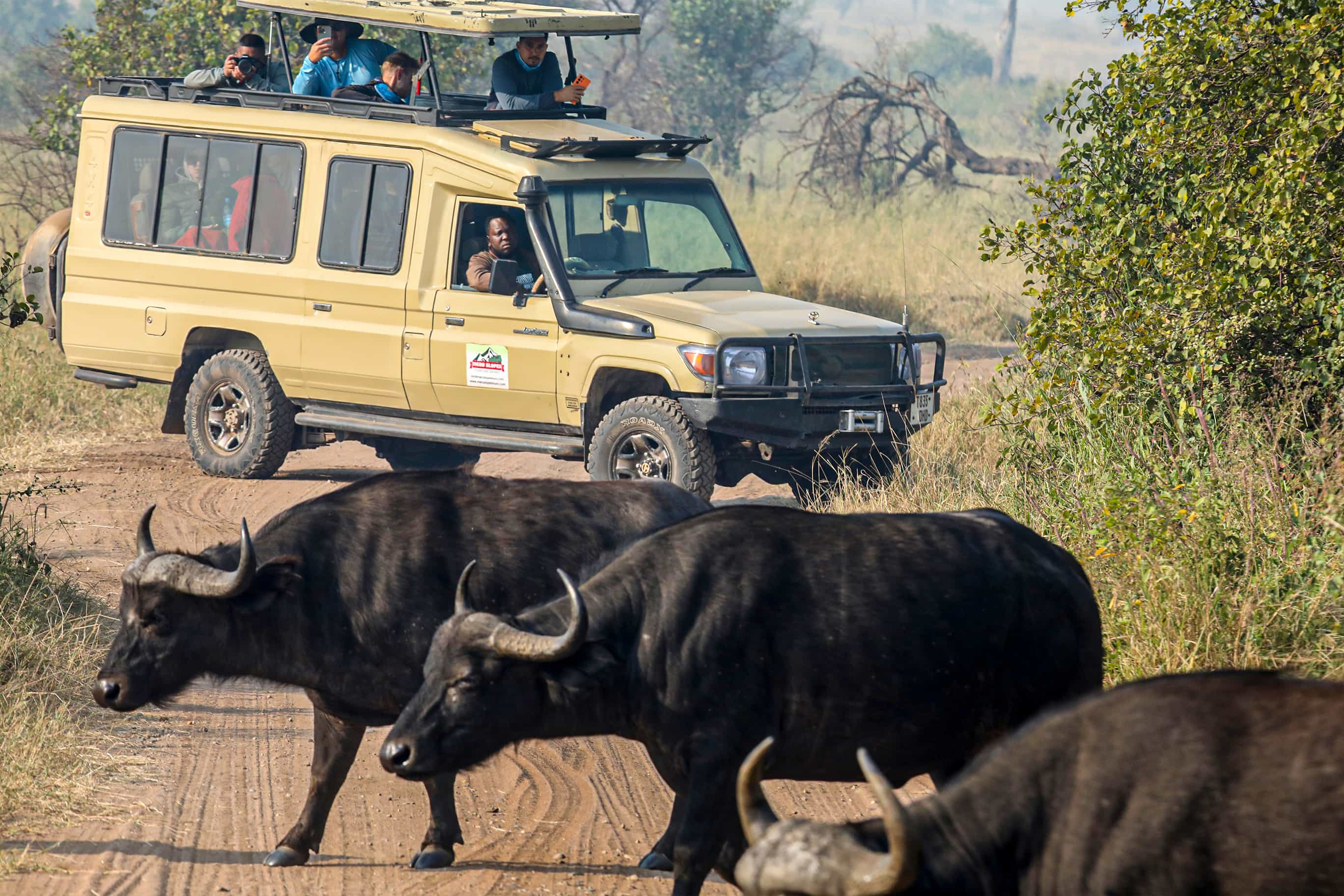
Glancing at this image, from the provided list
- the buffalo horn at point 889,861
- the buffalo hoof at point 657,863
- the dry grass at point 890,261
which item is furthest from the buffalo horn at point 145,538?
the dry grass at point 890,261

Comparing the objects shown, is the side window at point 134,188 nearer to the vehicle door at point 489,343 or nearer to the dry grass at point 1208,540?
the vehicle door at point 489,343

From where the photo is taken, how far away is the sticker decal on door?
11352 mm

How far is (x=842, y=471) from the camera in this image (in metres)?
10.7

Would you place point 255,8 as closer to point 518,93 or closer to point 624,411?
point 518,93

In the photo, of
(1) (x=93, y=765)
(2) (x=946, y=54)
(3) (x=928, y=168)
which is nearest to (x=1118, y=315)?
(1) (x=93, y=765)

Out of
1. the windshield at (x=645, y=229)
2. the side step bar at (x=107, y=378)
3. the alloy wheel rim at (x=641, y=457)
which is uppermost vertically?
the windshield at (x=645, y=229)

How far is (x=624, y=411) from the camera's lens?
1089 centimetres

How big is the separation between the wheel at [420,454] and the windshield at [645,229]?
7.62ft

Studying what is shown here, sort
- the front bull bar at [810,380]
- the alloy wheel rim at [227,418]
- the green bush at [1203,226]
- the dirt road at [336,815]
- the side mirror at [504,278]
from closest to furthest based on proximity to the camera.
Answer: the dirt road at [336,815], the green bush at [1203,226], the front bull bar at [810,380], the side mirror at [504,278], the alloy wheel rim at [227,418]

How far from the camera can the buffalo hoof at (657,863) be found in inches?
236

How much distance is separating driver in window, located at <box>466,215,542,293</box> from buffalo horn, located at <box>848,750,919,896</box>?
7981 millimetres

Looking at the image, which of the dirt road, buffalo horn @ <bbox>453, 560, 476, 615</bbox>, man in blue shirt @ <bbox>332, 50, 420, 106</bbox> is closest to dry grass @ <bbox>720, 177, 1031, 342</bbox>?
man in blue shirt @ <bbox>332, 50, 420, 106</bbox>

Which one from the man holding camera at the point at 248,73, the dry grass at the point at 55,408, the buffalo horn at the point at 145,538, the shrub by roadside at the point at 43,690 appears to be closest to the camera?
the buffalo horn at the point at 145,538

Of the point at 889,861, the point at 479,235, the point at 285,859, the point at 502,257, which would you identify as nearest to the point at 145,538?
the point at 285,859
